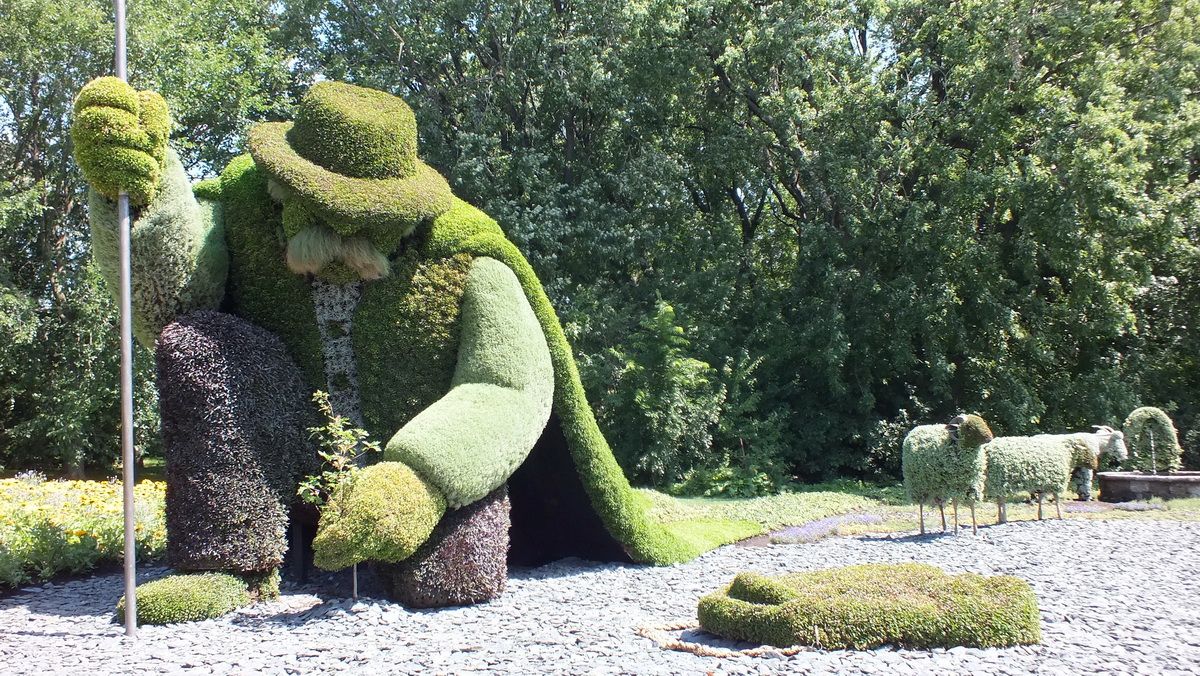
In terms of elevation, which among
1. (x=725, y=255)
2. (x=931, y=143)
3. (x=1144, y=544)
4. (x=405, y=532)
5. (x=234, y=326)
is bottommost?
(x=1144, y=544)

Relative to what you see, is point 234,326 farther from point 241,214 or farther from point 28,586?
point 28,586

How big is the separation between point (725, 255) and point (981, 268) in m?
4.39

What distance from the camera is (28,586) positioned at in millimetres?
6137

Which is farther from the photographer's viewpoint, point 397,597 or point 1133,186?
point 1133,186

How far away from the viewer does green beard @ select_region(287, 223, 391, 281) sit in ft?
19.3

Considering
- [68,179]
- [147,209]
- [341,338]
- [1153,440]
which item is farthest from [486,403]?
[68,179]

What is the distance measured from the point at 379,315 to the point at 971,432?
17.5 feet

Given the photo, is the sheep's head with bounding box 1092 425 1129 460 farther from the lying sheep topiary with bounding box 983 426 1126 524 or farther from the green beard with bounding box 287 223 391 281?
the green beard with bounding box 287 223 391 281

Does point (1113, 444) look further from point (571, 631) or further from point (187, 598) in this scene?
point (187, 598)

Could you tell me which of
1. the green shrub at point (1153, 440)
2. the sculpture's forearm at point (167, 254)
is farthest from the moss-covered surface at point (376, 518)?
the green shrub at point (1153, 440)

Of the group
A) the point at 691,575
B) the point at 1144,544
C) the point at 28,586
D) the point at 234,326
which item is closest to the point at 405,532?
the point at 234,326

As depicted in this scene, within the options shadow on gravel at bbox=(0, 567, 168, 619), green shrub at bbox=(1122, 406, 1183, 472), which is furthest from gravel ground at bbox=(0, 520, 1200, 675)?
green shrub at bbox=(1122, 406, 1183, 472)

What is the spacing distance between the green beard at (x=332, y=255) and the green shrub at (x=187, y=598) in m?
2.08

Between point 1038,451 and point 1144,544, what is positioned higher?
point 1038,451
